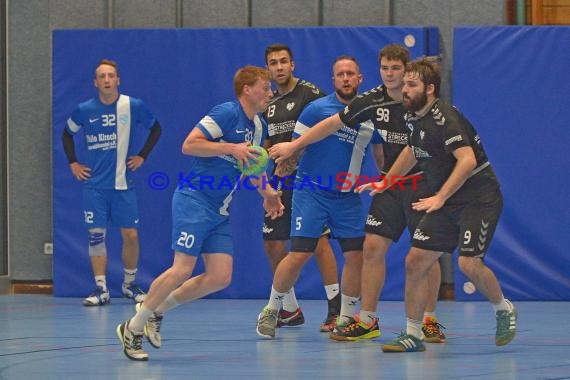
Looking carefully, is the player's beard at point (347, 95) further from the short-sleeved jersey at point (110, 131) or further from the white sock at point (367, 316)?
the short-sleeved jersey at point (110, 131)

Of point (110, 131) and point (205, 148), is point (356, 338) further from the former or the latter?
point (110, 131)

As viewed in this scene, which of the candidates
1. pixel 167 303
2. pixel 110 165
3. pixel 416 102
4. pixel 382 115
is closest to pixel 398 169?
pixel 382 115

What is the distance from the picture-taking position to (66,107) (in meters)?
13.1

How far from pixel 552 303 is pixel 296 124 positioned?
3.92 metres

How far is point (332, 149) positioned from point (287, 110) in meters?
0.93

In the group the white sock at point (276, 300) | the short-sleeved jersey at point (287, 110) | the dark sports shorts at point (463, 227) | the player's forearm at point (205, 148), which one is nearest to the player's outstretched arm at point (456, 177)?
the dark sports shorts at point (463, 227)

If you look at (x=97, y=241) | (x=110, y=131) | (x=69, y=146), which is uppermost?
(x=110, y=131)

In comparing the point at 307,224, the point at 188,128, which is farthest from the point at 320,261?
the point at 188,128

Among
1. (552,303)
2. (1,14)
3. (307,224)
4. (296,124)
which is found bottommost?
(552,303)

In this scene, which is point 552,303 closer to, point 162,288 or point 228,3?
point 228,3

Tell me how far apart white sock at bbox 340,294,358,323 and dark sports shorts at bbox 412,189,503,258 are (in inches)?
48.4

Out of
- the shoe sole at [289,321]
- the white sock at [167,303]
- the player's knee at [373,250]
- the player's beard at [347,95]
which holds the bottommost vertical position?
the shoe sole at [289,321]

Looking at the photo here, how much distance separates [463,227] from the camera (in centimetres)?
812

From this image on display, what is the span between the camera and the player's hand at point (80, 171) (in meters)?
12.5
